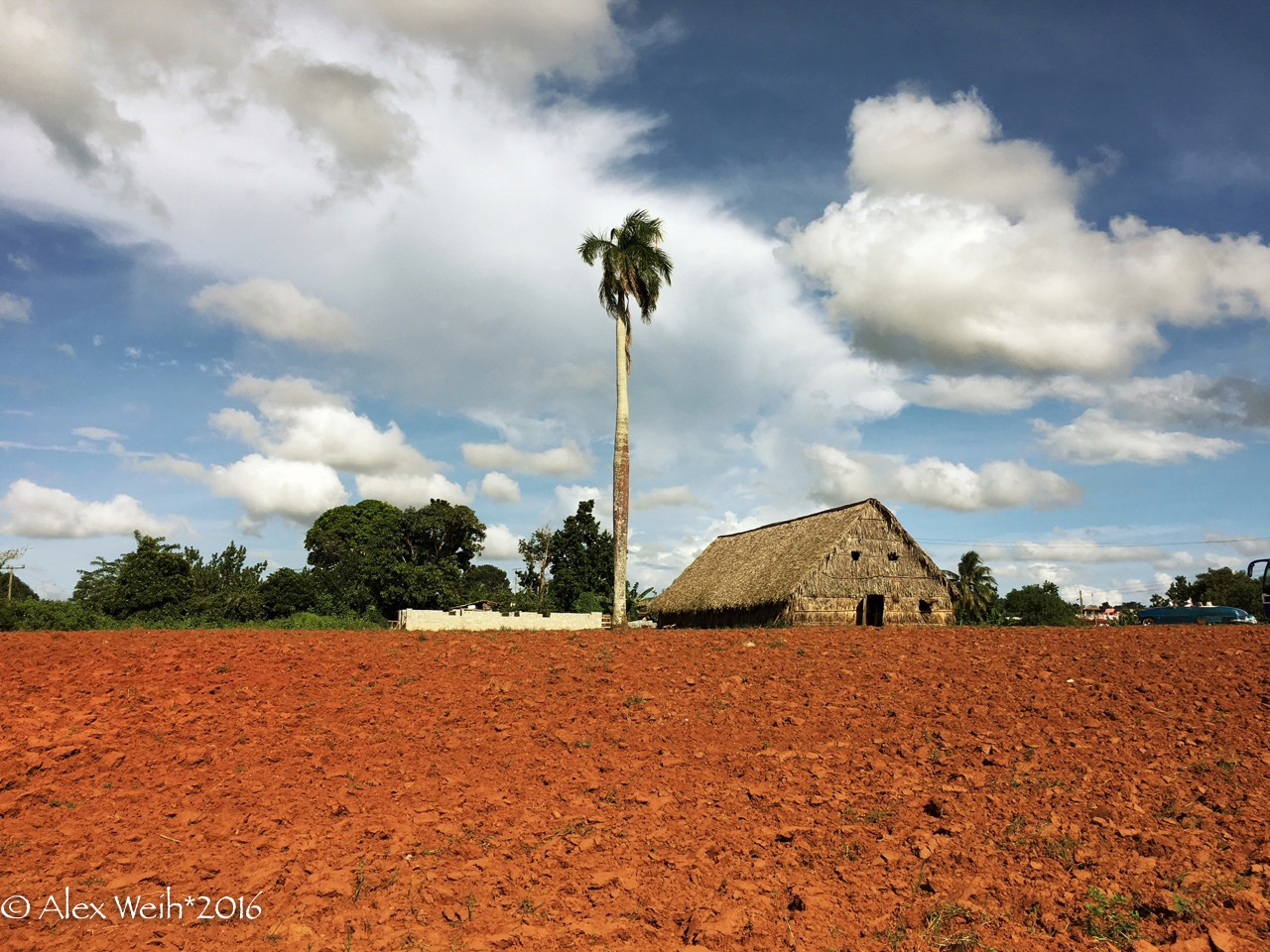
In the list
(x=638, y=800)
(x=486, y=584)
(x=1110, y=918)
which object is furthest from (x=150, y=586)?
(x=486, y=584)

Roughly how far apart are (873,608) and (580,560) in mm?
27744

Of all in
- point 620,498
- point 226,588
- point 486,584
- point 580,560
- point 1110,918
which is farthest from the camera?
point 486,584

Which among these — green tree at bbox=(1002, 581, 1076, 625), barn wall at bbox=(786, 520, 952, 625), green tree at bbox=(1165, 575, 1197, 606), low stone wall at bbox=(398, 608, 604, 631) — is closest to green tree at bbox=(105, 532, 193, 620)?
low stone wall at bbox=(398, 608, 604, 631)

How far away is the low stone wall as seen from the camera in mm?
25031

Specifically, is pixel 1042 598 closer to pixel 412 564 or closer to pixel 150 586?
pixel 412 564

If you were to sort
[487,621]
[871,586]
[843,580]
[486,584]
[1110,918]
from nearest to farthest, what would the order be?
[1110,918]
[843,580]
[871,586]
[487,621]
[486,584]

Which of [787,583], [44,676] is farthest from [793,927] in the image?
[787,583]

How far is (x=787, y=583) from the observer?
83.3 feet

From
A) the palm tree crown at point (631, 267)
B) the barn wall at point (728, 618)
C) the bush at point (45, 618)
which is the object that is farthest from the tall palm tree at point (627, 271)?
the bush at point (45, 618)

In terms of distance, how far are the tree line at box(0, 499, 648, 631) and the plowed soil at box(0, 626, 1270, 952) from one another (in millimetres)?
11333

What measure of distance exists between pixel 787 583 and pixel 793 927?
1976 cm

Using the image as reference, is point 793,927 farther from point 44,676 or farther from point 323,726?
point 44,676

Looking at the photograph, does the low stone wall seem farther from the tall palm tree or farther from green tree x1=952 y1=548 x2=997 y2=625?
green tree x1=952 y1=548 x2=997 y2=625

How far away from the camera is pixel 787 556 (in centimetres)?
2773
